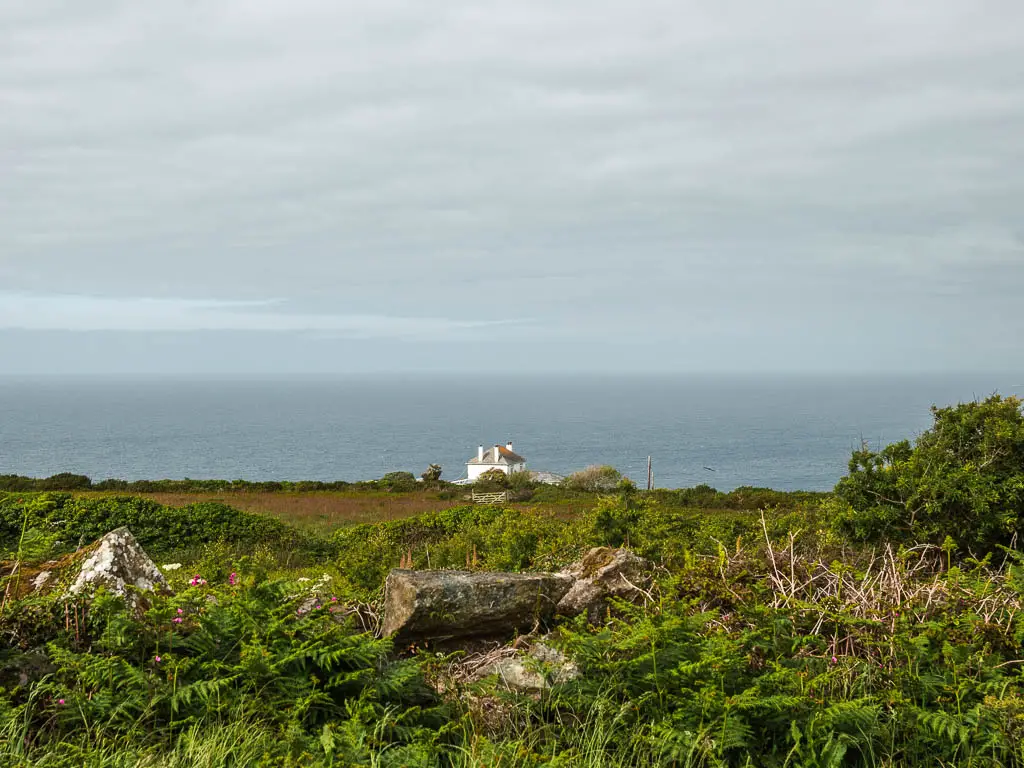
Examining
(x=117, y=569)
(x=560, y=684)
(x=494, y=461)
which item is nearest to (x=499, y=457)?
(x=494, y=461)

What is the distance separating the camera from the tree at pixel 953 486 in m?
8.18

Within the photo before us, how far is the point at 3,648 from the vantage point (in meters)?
4.39

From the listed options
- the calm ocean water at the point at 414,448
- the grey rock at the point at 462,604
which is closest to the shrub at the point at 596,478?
the calm ocean water at the point at 414,448

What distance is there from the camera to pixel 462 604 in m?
5.44

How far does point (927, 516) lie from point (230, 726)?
7.66 metres

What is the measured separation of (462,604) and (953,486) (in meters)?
6.05

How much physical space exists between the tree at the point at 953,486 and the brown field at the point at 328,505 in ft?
76.5

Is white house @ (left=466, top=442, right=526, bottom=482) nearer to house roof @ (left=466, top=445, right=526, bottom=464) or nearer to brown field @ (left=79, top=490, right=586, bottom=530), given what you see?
house roof @ (left=466, top=445, right=526, bottom=464)

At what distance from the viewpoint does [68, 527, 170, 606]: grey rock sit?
510 cm

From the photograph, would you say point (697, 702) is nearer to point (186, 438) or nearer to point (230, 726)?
point (230, 726)

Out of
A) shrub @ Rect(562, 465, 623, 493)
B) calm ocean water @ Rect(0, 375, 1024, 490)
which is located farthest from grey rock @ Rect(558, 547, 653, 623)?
calm ocean water @ Rect(0, 375, 1024, 490)

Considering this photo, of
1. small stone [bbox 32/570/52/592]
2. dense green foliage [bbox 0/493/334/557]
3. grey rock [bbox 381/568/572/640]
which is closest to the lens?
grey rock [bbox 381/568/572/640]

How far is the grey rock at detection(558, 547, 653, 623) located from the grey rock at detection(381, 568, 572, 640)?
0.61 ft

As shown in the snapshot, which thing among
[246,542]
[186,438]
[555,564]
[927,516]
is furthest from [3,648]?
[186,438]
